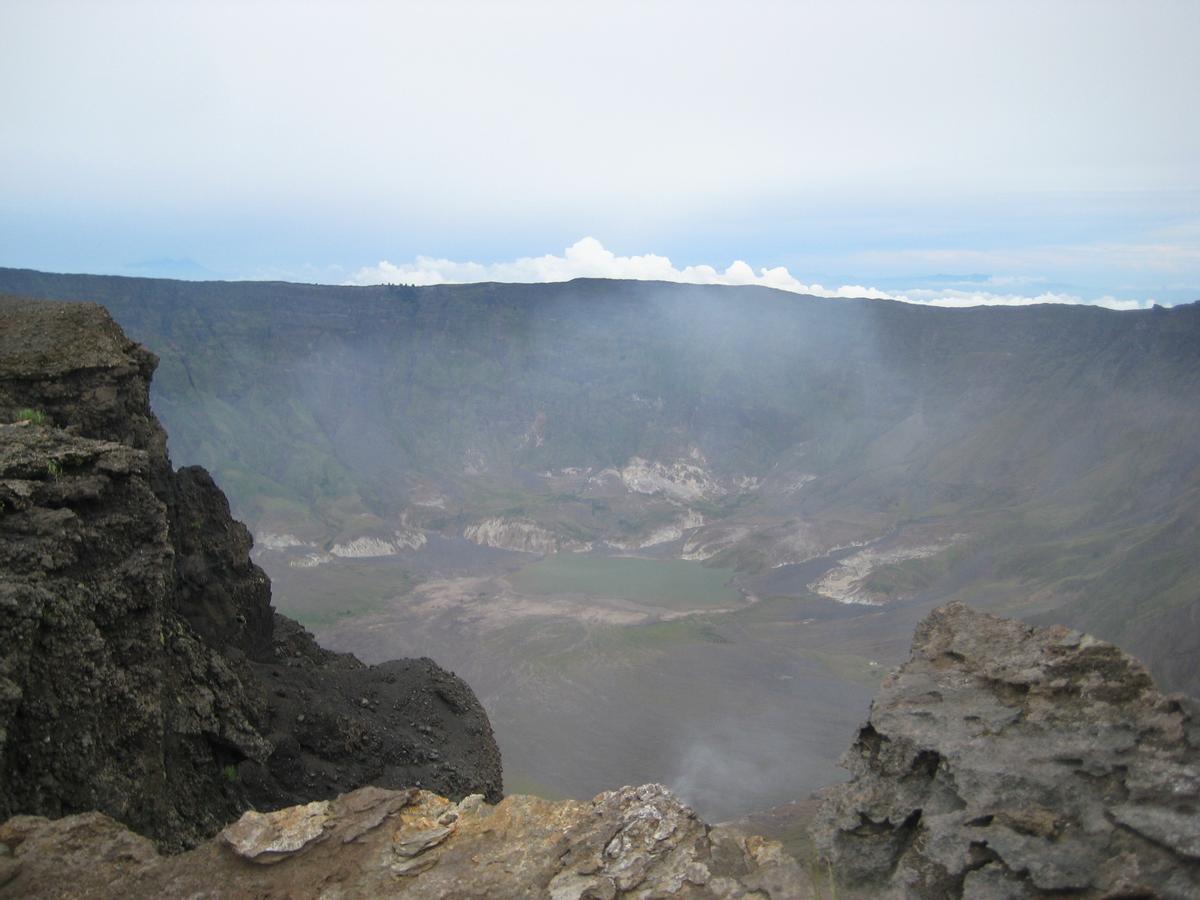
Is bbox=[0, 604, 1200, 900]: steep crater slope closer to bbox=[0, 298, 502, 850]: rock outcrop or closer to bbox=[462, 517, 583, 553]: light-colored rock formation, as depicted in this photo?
bbox=[0, 298, 502, 850]: rock outcrop

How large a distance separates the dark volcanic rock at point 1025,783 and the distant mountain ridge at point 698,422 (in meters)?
56.6

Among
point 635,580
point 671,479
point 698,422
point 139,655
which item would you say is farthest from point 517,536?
point 139,655

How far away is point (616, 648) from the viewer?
204ft

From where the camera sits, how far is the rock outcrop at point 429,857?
797 cm

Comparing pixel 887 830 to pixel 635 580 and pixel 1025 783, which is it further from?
pixel 635 580

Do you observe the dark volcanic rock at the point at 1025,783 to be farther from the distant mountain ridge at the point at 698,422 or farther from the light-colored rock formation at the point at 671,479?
the light-colored rock formation at the point at 671,479

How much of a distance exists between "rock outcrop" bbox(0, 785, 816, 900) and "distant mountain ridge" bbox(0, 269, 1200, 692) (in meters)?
58.5

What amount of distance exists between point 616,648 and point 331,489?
5278 cm

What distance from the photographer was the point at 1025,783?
7.55m

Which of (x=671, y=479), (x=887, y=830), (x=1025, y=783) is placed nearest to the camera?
(x=1025, y=783)

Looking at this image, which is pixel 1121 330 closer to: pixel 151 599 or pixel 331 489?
pixel 331 489

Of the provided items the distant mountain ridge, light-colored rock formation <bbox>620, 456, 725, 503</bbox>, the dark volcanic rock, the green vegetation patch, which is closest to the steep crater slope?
the dark volcanic rock

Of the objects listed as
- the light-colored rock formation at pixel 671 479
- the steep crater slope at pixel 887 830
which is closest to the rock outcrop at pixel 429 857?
the steep crater slope at pixel 887 830

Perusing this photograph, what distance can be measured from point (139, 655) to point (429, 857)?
20.6 feet
